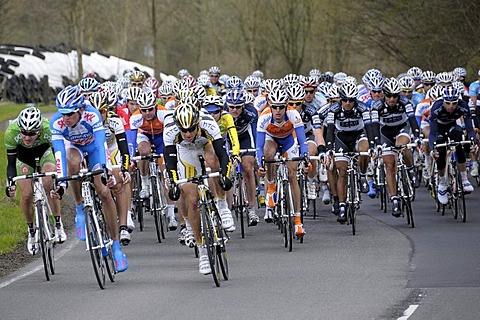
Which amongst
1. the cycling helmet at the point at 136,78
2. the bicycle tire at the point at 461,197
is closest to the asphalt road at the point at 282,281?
the bicycle tire at the point at 461,197

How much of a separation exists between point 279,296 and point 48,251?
3306 millimetres

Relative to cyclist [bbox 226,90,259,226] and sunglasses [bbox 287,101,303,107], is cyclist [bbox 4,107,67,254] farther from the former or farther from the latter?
sunglasses [bbox 287,101,303,107]

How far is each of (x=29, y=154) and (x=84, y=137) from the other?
3.88 feet

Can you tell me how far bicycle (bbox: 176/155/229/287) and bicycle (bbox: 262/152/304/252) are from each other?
257 centimetres

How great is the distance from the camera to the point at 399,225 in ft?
56.3

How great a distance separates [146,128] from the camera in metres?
17.6

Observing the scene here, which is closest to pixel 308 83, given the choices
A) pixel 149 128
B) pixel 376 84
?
pixel 376 84

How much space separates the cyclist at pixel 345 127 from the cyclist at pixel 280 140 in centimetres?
82

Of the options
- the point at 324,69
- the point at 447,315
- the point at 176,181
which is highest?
the point at 324,69

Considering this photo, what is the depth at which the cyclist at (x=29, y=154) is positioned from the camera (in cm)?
1316

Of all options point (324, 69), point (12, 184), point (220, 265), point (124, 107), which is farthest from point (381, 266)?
point (324, 69)

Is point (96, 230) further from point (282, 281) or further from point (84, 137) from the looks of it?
point (282, 281)

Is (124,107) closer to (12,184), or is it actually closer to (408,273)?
(12,184)

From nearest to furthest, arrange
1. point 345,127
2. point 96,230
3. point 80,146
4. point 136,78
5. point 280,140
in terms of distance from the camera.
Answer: point 96,230
point 80,146
point 280,140
point 345,127
point 136,78
